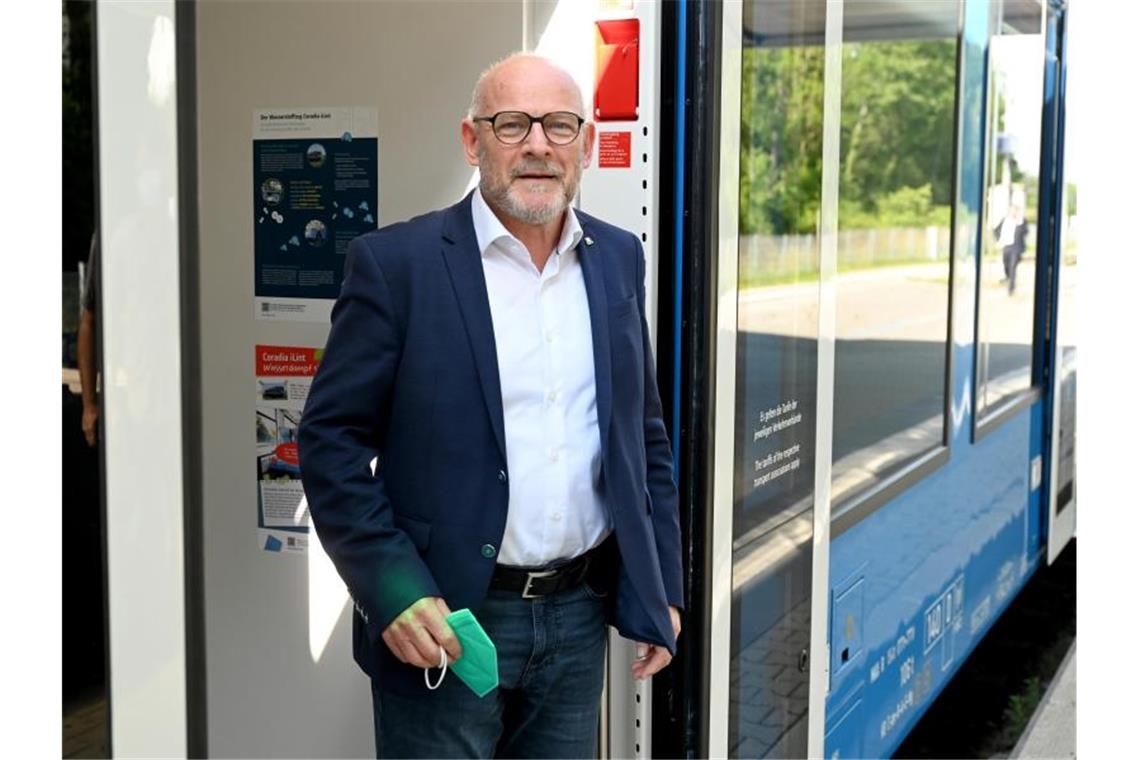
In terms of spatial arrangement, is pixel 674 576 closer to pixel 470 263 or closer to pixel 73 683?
pixel 470 263

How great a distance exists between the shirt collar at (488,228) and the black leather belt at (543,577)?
1.70 ft

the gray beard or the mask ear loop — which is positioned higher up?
the gray beard

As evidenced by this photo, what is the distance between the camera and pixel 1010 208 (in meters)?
5.27

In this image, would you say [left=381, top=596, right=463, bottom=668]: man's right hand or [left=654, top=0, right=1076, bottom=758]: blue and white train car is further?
[left=654, top=0, right=1076, bottom=758]: blue and white train car

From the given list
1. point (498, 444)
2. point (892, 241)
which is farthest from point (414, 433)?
point (892, 241)

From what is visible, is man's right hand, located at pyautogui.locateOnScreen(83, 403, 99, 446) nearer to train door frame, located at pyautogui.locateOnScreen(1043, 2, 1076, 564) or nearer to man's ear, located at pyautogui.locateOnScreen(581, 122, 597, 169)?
man's ear, located at pyautogui.locateOnScreen(581, 122, 597, 169)

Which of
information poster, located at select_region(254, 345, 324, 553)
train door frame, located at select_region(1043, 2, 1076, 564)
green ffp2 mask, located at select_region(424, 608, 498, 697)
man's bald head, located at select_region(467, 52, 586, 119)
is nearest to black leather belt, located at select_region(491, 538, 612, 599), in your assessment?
green ffp2 mask, located at select_region(424, 608, 498, 697)

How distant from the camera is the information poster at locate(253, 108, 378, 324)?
3.11 m

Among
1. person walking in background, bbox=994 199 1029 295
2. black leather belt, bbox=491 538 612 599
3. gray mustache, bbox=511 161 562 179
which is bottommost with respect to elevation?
black leather belt, bbox=491 538 612 599

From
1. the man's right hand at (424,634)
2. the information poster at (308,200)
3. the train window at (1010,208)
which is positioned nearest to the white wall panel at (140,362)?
the man's right hand at (424,634)

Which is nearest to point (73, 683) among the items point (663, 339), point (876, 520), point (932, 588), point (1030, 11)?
point (663, 339)

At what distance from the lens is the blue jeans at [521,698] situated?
2.28 m

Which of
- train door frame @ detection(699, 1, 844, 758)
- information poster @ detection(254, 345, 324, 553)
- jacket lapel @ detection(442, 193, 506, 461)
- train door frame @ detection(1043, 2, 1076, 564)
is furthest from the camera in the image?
train door frame @ detection(1043, 2, 1076, 564)

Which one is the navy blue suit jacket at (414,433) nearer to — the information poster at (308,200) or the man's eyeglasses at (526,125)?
the man's eyeglasses at (526,125)
